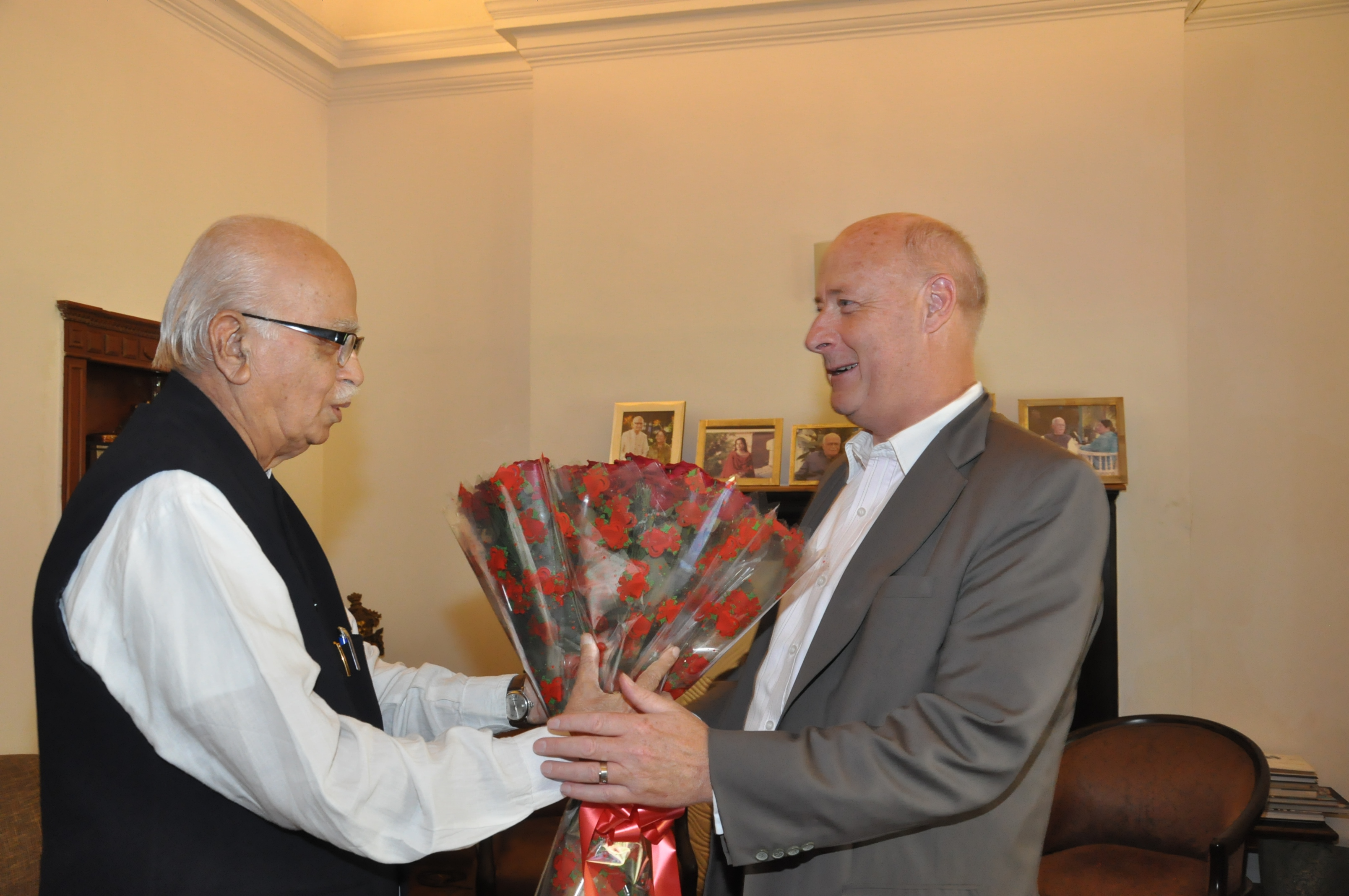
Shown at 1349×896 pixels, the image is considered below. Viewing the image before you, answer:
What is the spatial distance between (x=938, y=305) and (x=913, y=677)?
837 mm

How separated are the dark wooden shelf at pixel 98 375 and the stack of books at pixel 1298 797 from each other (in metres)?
5.12

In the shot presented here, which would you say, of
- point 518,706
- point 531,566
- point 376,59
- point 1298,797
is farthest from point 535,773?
point 376,59

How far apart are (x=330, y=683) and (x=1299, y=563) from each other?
15.0 ft

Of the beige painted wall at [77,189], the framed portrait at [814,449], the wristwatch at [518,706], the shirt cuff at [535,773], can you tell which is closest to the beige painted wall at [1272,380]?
→ the framed portrait at [814,449]

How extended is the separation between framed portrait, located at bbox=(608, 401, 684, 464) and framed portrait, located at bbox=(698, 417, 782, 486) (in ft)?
0.39

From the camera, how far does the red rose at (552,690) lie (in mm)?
1744

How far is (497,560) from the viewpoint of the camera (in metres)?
1.70

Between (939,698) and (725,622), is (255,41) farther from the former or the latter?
(939,698)

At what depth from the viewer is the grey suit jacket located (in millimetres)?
1587

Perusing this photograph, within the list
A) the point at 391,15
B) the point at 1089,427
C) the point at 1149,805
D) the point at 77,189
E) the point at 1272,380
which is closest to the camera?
the point at 1149,805

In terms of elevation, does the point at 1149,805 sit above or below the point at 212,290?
below

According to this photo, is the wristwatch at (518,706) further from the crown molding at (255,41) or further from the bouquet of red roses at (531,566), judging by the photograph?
the crown molding at (255,41)

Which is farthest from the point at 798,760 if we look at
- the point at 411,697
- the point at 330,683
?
the point at 411,697

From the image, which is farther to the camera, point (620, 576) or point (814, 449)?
point (814, 449)
